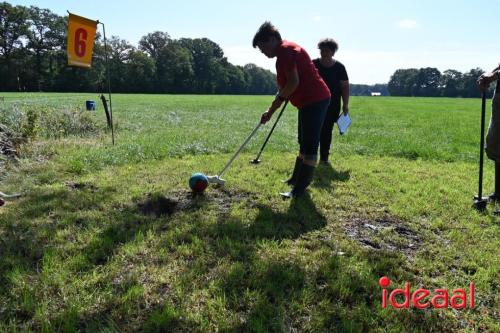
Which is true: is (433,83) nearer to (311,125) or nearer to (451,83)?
(451,83)

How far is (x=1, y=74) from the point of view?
58.5 meters

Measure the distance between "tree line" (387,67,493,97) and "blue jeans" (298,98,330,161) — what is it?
364 feet

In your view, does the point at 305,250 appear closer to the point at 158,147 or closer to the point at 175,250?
the point at 175,250

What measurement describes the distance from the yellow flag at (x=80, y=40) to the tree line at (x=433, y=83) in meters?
111

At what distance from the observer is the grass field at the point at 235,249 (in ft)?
8.55

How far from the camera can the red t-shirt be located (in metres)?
4.43

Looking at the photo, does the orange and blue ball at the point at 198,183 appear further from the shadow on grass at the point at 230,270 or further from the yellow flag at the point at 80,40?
the yellow flag at the point at 80,40

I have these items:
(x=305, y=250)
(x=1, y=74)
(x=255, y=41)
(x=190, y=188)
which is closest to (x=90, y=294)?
(x=305, y=250)

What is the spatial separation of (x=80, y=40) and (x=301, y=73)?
17.6 ft

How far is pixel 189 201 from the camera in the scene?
487 cm

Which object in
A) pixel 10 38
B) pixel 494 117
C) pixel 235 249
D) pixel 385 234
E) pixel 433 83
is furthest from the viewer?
pixel 433 83

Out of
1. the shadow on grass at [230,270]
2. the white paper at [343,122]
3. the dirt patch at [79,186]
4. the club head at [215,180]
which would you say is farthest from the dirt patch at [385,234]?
the dirt patch at [79,186]

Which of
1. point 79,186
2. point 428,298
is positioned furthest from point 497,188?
point 79,186

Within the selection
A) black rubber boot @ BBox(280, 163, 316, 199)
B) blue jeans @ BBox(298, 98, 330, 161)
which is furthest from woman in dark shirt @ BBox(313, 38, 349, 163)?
black rubber boot @ BBox(280, 163, 316, 199)
